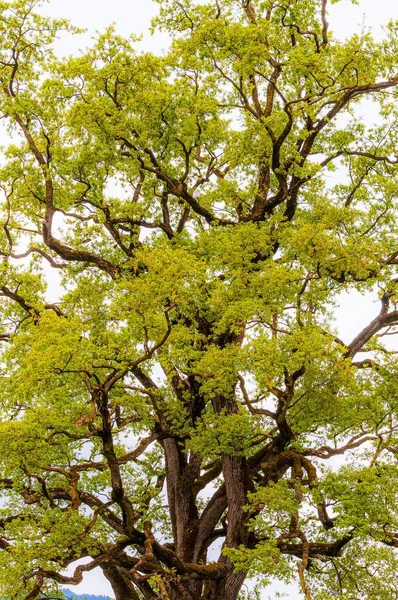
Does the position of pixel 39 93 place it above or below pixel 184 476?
above

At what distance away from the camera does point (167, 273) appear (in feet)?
39.3

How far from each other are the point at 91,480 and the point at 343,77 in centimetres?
1126

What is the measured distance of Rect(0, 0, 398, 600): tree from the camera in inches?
519

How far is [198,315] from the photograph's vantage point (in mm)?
15766

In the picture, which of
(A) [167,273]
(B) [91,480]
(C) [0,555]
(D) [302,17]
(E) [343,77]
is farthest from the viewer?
(D) [302,17]

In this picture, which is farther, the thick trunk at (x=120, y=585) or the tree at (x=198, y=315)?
the thick trunk at (x=120, y=585)

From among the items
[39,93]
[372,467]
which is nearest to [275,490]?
[372,467]

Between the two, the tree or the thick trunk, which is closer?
the tree

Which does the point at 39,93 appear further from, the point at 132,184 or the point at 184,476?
the point at 184,476

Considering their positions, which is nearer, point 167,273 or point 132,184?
point 167,273

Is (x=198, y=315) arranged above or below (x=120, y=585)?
above

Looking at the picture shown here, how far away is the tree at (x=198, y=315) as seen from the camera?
43.3 feet

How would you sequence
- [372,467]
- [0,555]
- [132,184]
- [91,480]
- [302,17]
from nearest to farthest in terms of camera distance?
[0,555]
[372,467]
[91,480]
[302,17]
[132,184]

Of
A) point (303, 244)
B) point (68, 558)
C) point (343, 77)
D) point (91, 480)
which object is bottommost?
point (68, 558)
